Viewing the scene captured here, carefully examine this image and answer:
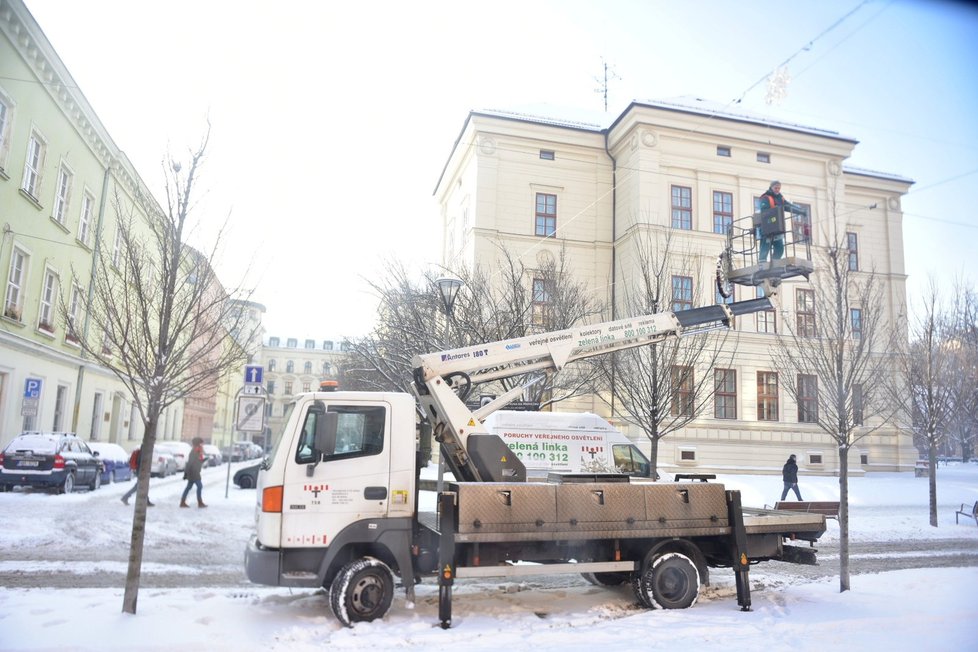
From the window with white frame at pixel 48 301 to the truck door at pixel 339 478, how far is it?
68.6ft

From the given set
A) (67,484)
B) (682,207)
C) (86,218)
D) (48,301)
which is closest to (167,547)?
(67,484)

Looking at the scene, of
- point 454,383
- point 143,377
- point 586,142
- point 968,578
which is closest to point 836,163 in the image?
point 586,142

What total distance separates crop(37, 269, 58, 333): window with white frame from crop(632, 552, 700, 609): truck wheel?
2314 cm

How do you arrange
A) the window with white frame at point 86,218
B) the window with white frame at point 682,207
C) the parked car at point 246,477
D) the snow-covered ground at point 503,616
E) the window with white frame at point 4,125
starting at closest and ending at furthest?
the snow-covered ground at point 503,616 → the window with white frame at point 4,125 → the parked car at point 246,477 → the window with white frame at point 86,218 → the window with white frame at point 682,207

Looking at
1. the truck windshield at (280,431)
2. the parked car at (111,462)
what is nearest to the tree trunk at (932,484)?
the truck windshield at (280,431)

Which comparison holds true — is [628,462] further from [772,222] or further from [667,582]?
[772,222]

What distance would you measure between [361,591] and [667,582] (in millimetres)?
3415

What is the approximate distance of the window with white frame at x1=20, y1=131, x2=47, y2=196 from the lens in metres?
21.0

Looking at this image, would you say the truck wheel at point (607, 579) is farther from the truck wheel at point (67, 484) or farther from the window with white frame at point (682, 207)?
the window with white frame at point (682, 207)

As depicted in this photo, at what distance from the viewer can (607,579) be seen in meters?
9.03

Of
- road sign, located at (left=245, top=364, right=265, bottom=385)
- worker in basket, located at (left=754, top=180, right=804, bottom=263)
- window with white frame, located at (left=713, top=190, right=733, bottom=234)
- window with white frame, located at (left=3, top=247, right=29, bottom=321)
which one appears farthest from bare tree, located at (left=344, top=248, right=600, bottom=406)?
window with white frame, located at (left=713, top=190, right=733, bottom=234)

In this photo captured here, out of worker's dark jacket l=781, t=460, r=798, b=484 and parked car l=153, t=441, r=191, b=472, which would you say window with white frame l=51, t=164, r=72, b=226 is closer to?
parked car l=153, t=441, r=191, b=472

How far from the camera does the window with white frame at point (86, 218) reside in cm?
2589

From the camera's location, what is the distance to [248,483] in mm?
23078
